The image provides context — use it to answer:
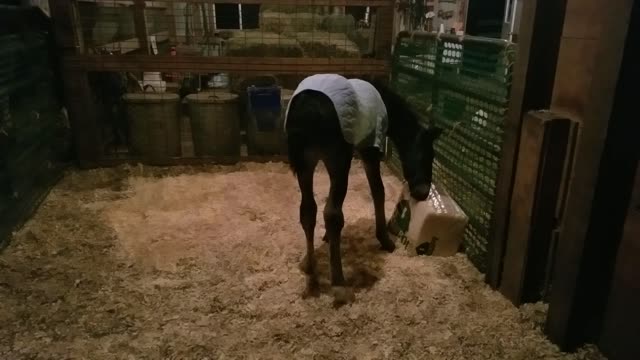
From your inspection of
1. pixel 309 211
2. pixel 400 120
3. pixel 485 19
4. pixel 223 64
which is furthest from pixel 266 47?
pixel 309 211

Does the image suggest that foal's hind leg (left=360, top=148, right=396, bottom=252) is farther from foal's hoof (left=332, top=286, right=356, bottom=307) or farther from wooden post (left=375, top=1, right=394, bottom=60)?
wooden post (left=375, top=1, right=394, bottom=60)

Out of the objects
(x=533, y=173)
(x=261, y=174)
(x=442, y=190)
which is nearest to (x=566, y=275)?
(x=533, y=173)

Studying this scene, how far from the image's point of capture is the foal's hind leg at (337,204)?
203cm

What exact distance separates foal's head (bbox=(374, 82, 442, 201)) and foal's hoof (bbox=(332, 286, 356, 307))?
618mm

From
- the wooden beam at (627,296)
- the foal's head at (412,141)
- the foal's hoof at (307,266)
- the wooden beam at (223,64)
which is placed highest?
the wooden beam at (223,64)

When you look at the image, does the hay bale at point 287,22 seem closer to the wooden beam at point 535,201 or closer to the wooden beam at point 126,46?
the wooden beam at point 126,46

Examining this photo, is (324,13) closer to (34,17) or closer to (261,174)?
(261,174)

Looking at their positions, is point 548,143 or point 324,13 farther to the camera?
point 324,13

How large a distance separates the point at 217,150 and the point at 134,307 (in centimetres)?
223

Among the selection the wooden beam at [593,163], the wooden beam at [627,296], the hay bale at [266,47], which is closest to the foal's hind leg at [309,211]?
the wooden beam at [593,163]

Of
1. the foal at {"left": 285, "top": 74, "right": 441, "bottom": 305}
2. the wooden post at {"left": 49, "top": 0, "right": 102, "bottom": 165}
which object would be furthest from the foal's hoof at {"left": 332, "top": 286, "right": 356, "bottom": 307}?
the wooden post at {"left": 49, "top": 0, "right": 102, "bottom": 165}

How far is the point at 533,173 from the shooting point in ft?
6.28

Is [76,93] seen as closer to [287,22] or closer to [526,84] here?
[287,22]

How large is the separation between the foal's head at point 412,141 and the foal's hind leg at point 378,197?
0.16 m
